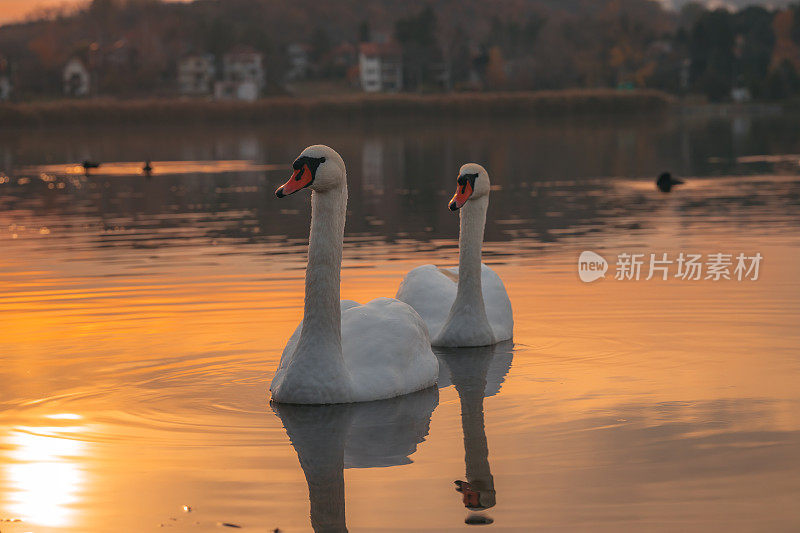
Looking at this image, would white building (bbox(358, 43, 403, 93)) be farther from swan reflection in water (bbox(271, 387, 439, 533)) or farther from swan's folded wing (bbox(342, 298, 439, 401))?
swan reflection in water (bbox(271, 387, 439, 533))

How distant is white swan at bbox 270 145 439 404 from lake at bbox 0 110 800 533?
174 millimetres

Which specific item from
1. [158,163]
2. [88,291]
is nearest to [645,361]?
[88,291]

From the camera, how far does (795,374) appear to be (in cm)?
1086

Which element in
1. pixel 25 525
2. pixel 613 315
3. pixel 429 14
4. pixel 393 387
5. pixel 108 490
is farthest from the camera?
pixel 429 14

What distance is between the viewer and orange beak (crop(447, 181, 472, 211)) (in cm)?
1201

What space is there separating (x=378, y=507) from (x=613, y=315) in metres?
6.67

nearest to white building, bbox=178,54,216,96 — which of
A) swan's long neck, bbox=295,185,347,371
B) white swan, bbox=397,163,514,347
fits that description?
white swan, bbox=397,163,514,347

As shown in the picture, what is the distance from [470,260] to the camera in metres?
12.4

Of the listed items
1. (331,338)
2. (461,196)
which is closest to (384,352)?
(331,338)

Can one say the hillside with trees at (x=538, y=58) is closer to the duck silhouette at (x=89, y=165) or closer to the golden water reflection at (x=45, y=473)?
A: the duck silhouette at (x=89, y=165)

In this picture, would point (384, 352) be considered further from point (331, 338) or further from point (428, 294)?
point (428, 294)

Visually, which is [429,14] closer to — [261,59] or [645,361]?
[261,59]

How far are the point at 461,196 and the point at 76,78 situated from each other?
163 metres

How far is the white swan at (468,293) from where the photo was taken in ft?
40.7
